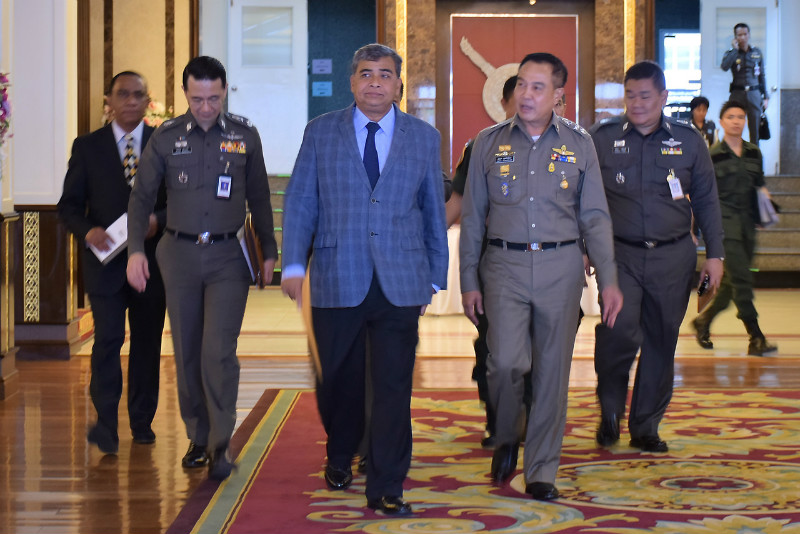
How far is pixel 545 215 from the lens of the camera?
13.4ft

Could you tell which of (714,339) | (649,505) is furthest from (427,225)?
(714,339)

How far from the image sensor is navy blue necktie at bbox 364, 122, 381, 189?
3920 mm

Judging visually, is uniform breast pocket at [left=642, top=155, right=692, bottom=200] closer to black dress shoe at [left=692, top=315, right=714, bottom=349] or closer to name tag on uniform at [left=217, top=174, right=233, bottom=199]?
name tag on uniform at [left=217, top=174, right=233, bottom=199]

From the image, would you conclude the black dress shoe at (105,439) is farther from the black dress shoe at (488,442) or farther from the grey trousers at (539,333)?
the grey trousers at (539,333)

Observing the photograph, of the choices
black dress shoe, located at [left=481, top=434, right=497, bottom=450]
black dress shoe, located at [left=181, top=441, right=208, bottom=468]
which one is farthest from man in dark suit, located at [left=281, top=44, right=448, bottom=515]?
black dress shoe, located at [left=481, top=434, right=497, bottom=450]

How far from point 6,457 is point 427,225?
6.85ft

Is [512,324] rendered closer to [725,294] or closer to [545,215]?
[545,215]

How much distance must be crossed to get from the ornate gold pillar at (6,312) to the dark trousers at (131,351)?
1.43 metres

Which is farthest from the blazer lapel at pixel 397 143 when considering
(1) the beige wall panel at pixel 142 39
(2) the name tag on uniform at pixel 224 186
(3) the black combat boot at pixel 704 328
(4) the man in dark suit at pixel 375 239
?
(1) the beige wall panel at pixel 142 39

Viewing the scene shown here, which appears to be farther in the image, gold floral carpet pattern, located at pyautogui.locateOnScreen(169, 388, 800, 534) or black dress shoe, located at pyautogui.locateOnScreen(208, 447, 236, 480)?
black dress shoe, located at pyautogui.locateOnScreen(208, 447, 236, 480)

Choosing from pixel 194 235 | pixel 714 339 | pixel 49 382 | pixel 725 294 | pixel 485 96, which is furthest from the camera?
pixel 485 96

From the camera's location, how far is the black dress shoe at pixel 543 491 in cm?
402

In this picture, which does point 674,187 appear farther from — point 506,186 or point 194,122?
point 194,122

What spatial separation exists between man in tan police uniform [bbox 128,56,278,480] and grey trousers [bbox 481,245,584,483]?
37.2 inches
